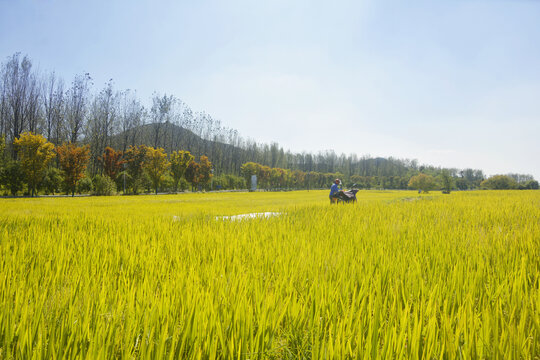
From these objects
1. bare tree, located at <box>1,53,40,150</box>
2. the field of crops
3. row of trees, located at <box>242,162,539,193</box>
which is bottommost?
the field of crops

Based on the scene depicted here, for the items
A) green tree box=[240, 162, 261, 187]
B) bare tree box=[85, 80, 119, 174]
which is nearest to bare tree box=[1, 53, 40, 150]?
bare tree box=[85, 80, 119, 174]

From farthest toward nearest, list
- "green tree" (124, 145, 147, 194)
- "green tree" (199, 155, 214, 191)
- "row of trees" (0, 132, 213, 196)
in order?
"green tree" (199, 155, 214, 191)
"green tree" (124, 145, 147, 194)
"row of trees" (0, 132, 213, 196)

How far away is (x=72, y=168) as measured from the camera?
71.9 ft

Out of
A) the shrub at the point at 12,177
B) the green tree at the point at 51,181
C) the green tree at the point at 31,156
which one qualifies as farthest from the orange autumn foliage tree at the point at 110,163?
the shrub at the point at 12,177

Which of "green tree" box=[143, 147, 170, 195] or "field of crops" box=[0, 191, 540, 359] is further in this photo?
"green tree" box=[143, 147, 170, 195]

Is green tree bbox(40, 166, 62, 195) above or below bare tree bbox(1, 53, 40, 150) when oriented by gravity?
below

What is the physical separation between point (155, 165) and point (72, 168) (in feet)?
26.8

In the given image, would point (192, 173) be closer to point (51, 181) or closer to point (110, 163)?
point (110, 163)

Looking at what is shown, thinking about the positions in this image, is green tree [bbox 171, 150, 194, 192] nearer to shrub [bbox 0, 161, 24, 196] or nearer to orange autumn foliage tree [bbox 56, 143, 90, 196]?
orange autumn foliage tree [bbox 56, 143, 90, 196]

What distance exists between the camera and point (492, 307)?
59.1 inches

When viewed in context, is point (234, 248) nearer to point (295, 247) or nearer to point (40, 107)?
point (295, 247)

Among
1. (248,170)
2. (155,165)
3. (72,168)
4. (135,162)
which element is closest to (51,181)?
(72,168)

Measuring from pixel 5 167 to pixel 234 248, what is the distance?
25723 mm

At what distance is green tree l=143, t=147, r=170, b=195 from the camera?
92.8ft
